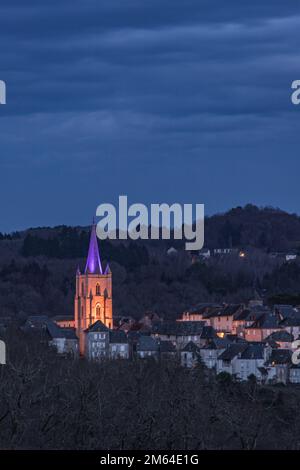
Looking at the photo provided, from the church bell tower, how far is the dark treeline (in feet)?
80.6

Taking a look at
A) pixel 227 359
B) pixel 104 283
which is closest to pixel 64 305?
pixel 104 283

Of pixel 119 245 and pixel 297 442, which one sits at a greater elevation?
pixel 119 245

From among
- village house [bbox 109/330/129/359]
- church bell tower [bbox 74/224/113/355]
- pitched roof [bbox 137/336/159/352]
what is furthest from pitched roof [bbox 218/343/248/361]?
church bell tower [bbox 74/224/113/355]

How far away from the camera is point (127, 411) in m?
35.4

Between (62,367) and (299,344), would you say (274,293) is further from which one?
(62,367)

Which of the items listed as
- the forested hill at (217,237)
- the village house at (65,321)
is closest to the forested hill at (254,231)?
the forested hill at (217,237)

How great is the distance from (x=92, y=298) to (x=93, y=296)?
21 centimetres

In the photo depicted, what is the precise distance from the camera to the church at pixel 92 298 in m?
71.9

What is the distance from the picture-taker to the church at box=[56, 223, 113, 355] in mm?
71944

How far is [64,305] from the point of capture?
3371 inches

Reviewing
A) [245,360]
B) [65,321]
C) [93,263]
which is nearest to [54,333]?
[65,321]

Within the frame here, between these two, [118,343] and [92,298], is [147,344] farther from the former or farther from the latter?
[92,298]

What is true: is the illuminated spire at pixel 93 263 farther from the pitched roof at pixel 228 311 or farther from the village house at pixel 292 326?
the village house at pixel 292 326
